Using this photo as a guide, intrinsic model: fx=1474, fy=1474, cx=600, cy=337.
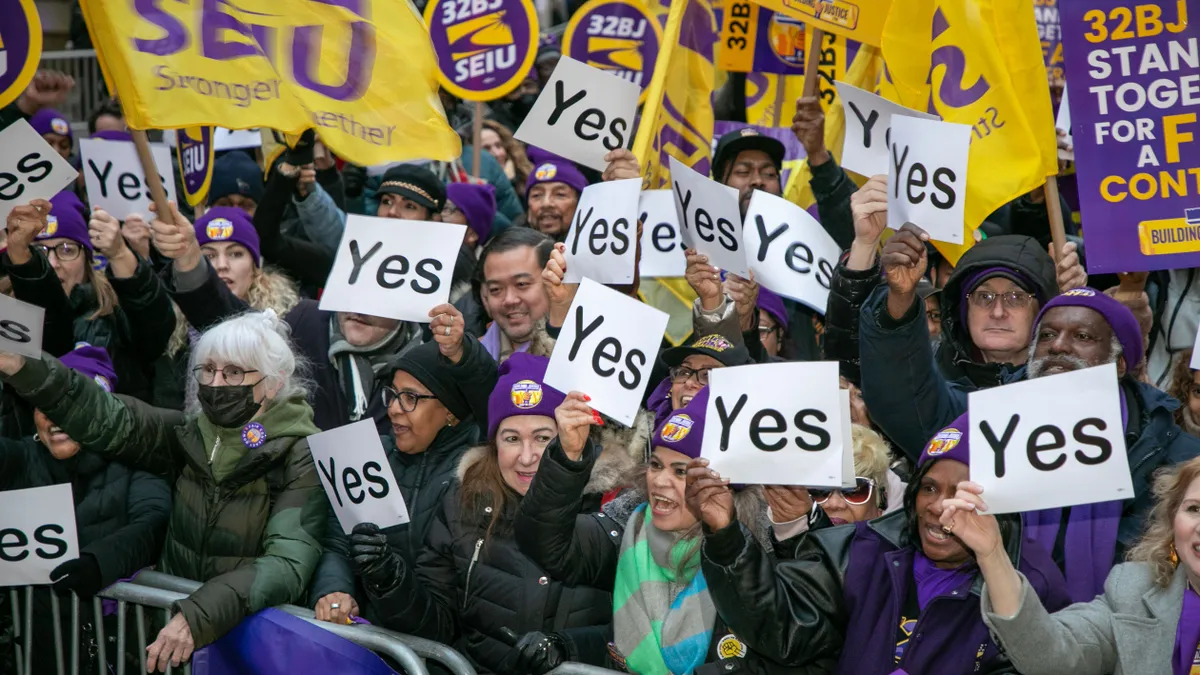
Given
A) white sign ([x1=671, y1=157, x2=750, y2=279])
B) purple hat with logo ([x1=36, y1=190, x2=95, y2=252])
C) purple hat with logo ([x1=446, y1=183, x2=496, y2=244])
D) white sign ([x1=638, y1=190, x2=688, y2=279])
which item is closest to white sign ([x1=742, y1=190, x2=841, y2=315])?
white sign ([x1=671, y1=157, x2=750, y2=279])

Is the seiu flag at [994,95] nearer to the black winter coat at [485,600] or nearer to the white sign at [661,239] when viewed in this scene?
the white sign at [661,239]

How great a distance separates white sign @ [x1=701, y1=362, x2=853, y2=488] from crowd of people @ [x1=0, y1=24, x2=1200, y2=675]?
0.58 feet

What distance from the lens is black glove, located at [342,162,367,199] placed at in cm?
1037

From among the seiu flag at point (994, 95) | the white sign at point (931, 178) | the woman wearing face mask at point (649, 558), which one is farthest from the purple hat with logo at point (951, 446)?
the seiu flag at point (994, 95)

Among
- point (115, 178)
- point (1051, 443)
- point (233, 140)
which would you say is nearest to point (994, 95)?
point (1051, 443)

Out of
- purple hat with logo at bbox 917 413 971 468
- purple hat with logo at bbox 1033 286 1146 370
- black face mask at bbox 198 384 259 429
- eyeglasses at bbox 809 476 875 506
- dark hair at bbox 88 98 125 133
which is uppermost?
dark hair at bbox 88 98 125 133

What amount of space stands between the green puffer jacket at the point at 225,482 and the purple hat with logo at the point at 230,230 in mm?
1659

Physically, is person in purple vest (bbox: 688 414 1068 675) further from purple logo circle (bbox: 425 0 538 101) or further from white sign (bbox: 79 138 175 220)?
purple logo circle (bbox: 425 0 538 101)

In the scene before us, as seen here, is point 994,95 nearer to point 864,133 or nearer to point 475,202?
point 864,133

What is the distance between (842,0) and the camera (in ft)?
22.4

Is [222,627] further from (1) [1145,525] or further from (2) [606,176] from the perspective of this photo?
(1) [1145,525]

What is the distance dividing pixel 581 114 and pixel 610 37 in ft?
8.05

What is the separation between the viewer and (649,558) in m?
4.93

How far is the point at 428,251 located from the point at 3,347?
5.63ft
